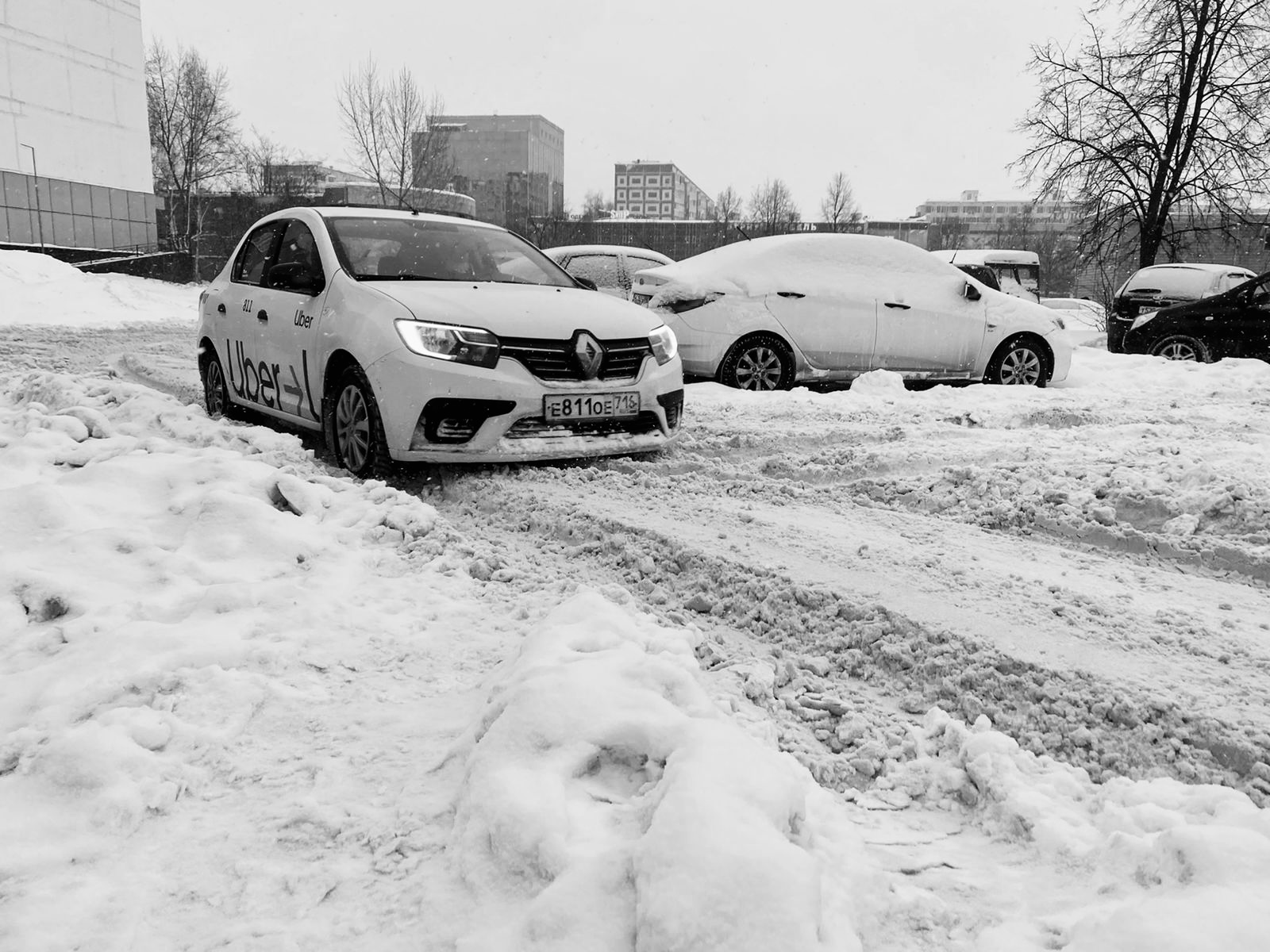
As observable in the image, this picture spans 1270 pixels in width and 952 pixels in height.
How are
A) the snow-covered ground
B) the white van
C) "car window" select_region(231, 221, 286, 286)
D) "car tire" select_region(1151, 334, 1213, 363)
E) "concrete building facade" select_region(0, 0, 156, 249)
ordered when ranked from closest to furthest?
the snow-covered ground
"car window" select_region(231, 221, 286, 286)
"car tire" select_region(1151, 334, 1213, 363)
the white van
"concrete building facade" select_region(0, 0, 156, 249)

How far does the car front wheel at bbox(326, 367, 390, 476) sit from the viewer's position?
15.0 ft

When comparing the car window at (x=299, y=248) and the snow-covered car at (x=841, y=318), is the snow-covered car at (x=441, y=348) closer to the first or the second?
the car window at (x=299, y=248)

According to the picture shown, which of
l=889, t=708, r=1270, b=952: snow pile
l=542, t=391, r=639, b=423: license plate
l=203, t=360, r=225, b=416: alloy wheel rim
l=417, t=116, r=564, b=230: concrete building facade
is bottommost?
l=889, t=708, r=1270, b=952: snow pile

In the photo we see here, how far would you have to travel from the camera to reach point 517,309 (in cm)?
471

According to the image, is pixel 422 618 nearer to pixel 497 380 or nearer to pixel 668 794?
pixel 668 794

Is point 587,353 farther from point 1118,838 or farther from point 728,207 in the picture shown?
point 728,207

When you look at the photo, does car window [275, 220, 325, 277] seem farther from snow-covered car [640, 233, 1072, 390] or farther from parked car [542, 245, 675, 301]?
parked car [542, 245, 675, 301]

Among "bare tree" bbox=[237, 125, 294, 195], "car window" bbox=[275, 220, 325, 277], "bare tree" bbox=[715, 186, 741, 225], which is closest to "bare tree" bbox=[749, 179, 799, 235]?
"bare tree" bbox=[715, 186, 741, 225]

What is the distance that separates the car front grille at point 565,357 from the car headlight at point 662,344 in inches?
4.8

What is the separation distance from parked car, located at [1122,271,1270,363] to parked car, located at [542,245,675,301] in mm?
6494

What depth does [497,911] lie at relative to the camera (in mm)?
1531

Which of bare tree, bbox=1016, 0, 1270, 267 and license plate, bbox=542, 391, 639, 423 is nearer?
license plate, bbox=542, 391, 639, 423

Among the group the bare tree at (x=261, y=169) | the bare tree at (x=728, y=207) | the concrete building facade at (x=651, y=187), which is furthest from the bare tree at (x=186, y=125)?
the concrete building facade at (x=651, y=187)

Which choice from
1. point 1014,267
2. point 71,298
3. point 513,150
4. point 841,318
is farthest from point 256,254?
point 513,150
